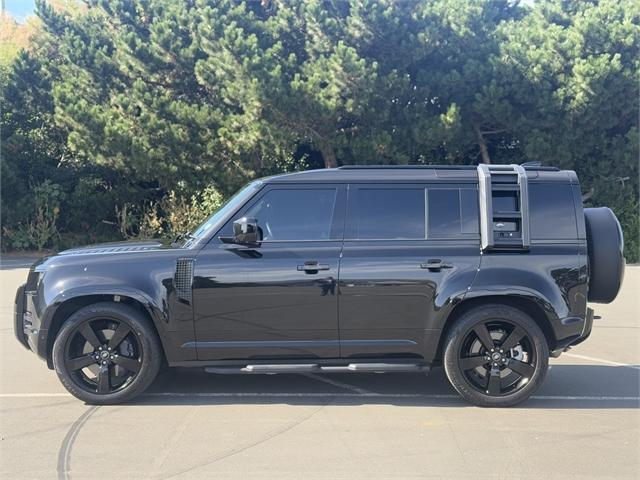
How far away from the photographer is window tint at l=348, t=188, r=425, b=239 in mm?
5539

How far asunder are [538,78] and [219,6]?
399 inches

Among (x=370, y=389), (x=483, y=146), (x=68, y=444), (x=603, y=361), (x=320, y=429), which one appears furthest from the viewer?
(x=483, y=146)

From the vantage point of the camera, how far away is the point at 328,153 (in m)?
20.9

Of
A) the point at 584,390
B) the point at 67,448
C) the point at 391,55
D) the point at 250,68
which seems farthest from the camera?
the point at 391,55

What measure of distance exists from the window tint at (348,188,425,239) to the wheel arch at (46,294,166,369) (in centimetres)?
188

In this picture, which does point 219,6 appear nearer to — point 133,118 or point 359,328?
point 133,118

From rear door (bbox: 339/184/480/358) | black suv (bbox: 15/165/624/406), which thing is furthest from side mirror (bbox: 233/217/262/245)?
rear door (bbox: 339/184/480/358)

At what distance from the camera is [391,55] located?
66.1 feet

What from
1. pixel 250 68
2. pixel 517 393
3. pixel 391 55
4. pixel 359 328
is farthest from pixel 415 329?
pixel 391 55

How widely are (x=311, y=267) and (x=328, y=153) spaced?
15825mm

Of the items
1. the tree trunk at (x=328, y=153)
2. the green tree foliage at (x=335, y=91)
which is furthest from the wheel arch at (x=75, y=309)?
the tree trunk at (x=328, y=153)

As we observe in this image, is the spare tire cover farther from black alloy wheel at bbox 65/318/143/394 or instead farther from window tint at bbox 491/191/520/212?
black alloy wheel at bbox 65/318/143/394

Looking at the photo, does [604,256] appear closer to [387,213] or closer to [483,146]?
[387,213]

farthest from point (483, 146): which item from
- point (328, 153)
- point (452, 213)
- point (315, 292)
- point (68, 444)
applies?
point (68, 444)
